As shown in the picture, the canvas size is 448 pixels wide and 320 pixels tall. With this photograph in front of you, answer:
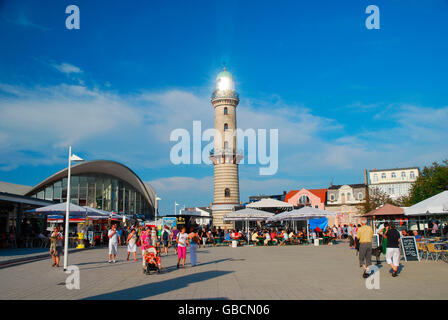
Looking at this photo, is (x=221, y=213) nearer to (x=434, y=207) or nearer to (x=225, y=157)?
(x=225, y=157)

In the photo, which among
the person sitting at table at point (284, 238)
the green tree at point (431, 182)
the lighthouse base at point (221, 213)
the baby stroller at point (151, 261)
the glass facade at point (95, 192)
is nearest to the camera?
the baby stroller at point (151, 261)

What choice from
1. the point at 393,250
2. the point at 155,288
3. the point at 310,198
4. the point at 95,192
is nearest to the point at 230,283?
the point at 155,288

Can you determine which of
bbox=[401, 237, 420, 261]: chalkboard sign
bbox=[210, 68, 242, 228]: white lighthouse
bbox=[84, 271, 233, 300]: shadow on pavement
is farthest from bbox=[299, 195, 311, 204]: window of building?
bbox=[84, 271, 233, 300]: shadow on pavement

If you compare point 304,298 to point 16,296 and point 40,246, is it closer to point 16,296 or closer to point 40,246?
point 16,296

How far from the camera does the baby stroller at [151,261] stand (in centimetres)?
1261

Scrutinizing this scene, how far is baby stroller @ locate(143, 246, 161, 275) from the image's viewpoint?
496 inches

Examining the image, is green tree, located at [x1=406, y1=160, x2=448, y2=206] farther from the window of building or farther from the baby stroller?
the baby stroller

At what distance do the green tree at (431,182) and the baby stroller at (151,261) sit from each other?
32854 millimetres

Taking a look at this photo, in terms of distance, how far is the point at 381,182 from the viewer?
63.2m

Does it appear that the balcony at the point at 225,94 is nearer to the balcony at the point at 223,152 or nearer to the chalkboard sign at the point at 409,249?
the balcony at the point at 223,152

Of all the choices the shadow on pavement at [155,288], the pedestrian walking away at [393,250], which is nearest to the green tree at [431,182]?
the pedestrian walking away at [393,250]

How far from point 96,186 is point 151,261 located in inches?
1710

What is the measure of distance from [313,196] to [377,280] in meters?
52.7

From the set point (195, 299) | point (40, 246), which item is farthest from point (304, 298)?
point (40, 246)
